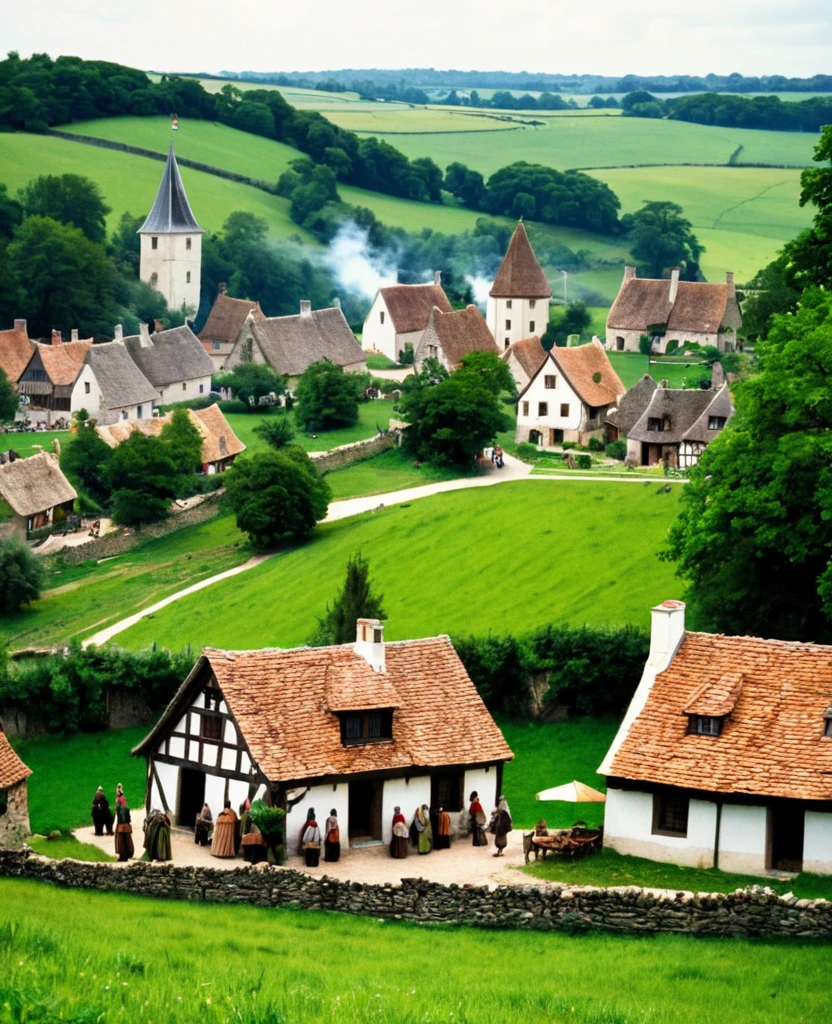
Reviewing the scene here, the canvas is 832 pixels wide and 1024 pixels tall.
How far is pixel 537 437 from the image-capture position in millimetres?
94312

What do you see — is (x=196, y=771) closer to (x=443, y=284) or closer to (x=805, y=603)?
(x=805, y=603)

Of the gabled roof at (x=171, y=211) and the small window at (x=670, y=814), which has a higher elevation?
the gabled roof at (x=171, y=211)

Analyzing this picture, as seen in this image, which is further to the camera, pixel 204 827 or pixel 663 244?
pixel 663 244

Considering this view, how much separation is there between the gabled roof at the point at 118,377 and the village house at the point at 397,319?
17.9 meters

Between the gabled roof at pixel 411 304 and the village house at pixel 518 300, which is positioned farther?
the gabled roof at pixel 411 304

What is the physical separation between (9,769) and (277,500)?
37.4 metres

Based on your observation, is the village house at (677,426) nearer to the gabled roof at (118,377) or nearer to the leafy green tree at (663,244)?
the gabled roof at (118,377)

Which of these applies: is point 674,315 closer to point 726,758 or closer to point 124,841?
point 726,758

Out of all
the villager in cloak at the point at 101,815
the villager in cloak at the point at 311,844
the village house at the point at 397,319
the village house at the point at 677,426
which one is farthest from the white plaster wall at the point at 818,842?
the village house at the point at 397,319

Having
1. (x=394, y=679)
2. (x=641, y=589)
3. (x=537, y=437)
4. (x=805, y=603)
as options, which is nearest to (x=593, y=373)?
(x=537, y=437)

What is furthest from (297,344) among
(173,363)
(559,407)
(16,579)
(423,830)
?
(423,830)

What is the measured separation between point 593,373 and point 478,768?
184 feet

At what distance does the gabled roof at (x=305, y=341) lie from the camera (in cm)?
11769

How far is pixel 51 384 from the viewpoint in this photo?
111188 millimetres
